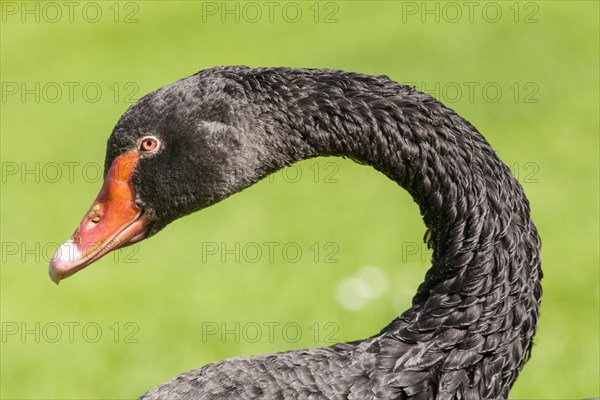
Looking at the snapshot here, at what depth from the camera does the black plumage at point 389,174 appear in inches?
79.9

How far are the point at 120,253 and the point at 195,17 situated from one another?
15.1 feet

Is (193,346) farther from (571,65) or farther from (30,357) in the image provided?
(571,65)

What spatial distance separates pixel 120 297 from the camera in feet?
15.1

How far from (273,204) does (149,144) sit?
3392mm

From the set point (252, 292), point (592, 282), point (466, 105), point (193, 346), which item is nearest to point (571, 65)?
point (466, 105)

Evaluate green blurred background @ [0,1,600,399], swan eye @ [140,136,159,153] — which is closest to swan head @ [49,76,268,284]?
swan eye @ [140,136,159,153]

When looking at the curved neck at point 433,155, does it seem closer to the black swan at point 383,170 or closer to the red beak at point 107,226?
the black swan at point 383,170

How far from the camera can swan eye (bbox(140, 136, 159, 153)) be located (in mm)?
2053

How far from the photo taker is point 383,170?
2123mm

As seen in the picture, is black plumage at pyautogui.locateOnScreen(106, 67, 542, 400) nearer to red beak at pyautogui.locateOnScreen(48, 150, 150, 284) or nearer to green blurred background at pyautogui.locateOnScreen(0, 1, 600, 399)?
red beak at pyautogui.locateOnScreen(48, 150, 150, 284)

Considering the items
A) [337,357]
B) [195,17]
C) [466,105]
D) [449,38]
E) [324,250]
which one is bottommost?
[337,357]

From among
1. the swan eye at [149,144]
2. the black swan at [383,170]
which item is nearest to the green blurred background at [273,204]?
the black swan at [383,170]

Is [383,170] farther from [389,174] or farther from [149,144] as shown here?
[149,144]

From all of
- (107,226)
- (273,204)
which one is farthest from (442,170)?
(273,204)
